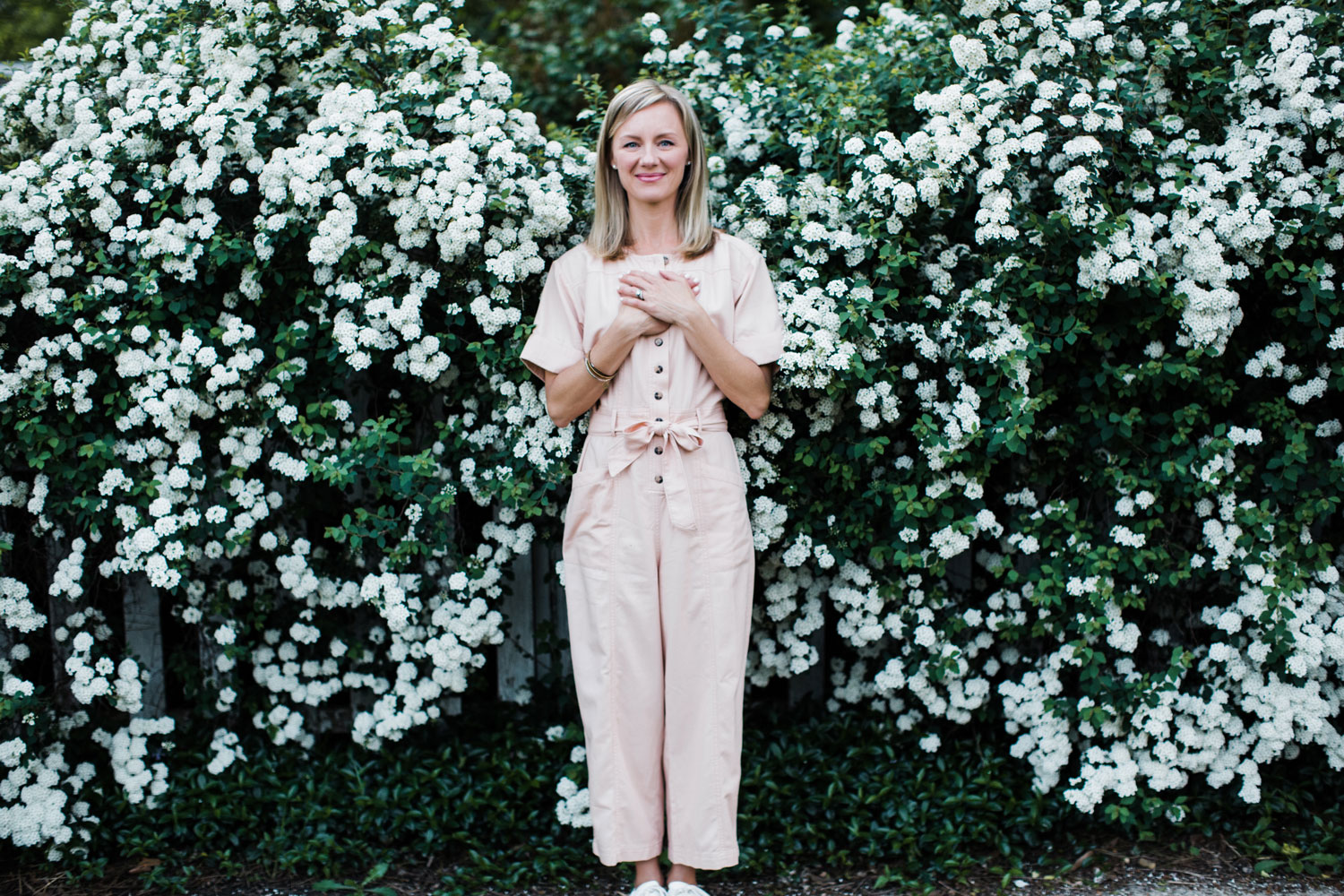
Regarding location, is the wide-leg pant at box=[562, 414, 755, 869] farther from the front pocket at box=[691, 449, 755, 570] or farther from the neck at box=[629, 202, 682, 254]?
the neck at box=[629, 202, 682, 254]

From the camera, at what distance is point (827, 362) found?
115 inches

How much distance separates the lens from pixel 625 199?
9.54 ft

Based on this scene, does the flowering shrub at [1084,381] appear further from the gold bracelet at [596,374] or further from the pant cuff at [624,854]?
the pant cuff at [624,854]

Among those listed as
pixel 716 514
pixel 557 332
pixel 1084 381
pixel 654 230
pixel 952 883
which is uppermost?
pixel 654 230

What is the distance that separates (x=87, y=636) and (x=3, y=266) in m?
1.11

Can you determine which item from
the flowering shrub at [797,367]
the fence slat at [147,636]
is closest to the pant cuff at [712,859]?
the flowering shrub at [797,367]

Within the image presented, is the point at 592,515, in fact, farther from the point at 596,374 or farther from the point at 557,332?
the point at 557,332

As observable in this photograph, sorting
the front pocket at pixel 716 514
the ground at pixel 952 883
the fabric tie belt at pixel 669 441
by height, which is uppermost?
the fabric tie belt at pixel 669 441

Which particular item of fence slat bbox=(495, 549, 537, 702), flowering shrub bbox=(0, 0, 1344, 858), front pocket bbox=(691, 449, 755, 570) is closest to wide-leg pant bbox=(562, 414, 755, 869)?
front pocket bbox=(691, 449, 755, 570)

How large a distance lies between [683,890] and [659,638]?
67 cm

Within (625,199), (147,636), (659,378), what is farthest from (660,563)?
(147,636)

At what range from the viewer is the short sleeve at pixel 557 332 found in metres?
2.84

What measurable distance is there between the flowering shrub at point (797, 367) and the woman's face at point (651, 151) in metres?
0.38

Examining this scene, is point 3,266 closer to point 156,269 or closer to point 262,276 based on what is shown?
point 156,269
